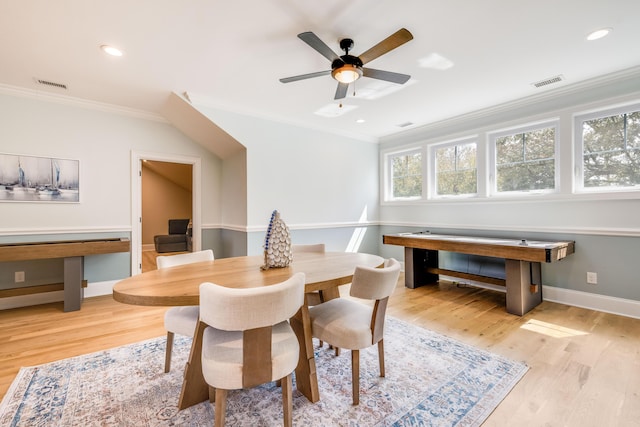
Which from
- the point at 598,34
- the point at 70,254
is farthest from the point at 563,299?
the point at 70,254

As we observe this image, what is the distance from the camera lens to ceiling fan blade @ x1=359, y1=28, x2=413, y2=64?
1780 millimetres

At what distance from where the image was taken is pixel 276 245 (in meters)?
1.83

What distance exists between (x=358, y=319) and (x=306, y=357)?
38 cm

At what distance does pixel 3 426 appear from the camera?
1.46 metres

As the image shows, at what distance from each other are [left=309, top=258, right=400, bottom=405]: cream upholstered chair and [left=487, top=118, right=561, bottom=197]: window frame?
2.83 meters

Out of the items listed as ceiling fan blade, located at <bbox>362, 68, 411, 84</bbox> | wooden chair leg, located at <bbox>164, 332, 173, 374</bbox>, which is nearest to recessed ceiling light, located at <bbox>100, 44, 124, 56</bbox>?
ceiling fan blade, located at <bbox>362, 68, 411, 84</bbox>

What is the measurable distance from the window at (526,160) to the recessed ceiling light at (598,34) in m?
1.29

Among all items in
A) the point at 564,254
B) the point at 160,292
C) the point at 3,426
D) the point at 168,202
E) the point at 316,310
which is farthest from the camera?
the point at 168,202

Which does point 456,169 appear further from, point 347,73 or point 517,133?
point 347,73

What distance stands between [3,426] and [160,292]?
46.1 inches

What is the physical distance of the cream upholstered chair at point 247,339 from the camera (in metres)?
1.12

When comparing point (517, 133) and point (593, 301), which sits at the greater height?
point (517, 133)

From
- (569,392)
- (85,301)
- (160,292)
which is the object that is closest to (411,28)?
→ (160,292)

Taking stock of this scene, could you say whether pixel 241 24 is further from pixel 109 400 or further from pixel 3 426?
pixel 3 426
